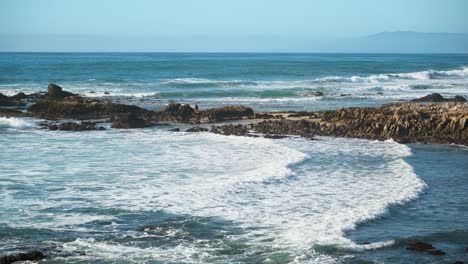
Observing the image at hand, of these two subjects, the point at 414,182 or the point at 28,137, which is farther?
the point at 28,137

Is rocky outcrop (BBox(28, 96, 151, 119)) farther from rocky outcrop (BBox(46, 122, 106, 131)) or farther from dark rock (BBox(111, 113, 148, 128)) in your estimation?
rocky outcrop (BBox(46, 122, 106, 131))

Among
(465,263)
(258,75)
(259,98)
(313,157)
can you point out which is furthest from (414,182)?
(258,75)

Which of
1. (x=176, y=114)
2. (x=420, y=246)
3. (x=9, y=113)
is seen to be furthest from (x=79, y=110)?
(x=420, y=246)

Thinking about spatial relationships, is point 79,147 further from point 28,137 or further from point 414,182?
point 414,182

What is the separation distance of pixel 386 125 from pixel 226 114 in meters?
8.22

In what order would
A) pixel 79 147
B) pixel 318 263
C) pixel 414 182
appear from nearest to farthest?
pixel 318 263, pixel 414 182, pixel 79 147

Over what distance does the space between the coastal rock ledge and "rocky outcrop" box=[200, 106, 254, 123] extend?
9.99ft

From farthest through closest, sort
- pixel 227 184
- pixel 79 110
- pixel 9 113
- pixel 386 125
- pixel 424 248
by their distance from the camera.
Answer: pixel 79 110
pixel 9 113
pixel 386 125
pixel 227 184
pixel 424 248

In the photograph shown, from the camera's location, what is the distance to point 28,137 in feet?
78.4

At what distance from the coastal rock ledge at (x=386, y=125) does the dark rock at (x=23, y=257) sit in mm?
15351

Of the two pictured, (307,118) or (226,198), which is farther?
(307,118)

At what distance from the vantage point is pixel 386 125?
24.7m

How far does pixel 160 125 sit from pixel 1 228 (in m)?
16.6

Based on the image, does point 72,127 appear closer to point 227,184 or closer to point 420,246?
point 227,184
